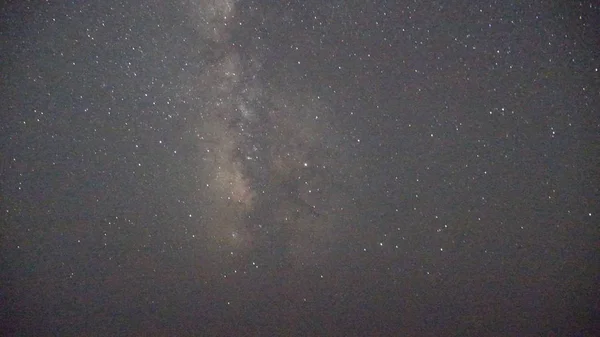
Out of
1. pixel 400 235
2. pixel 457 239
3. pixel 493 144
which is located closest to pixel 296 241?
pixel 400 235

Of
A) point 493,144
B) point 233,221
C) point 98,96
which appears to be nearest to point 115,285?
point 233,221

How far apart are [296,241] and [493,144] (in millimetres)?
475

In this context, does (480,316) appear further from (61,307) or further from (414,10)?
(61,307)

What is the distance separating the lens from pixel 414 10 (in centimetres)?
91

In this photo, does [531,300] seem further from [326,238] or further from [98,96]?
[98,96]

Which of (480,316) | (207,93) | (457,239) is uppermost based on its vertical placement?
(207,93)

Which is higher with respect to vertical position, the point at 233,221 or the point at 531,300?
the point at 233,221

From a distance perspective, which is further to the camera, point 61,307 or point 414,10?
point 61,307

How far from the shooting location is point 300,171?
946 millimetres

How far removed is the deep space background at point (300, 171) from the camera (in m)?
0.90

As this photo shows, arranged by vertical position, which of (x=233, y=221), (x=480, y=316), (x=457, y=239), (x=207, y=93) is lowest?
(x=480, y=316)

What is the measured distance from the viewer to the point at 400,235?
94 centimetres

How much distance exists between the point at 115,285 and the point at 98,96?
0.44m

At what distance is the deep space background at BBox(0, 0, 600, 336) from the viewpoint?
90 cm
